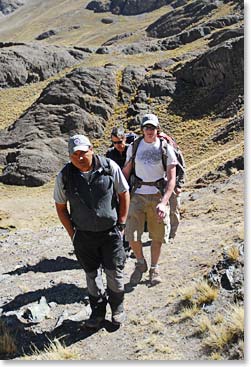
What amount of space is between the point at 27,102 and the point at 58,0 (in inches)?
5384

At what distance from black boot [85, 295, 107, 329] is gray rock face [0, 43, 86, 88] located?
39.4 m

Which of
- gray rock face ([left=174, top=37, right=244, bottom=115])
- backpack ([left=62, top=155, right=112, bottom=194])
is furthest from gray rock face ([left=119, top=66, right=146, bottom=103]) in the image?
backpack ([left=62, top=155, right=112, bottom=194])

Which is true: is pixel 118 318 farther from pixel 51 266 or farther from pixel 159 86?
pixel 159 86

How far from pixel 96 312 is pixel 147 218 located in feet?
5.13

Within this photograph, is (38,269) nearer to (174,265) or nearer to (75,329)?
(174,265)

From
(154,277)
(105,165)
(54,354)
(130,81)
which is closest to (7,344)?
(54,354)

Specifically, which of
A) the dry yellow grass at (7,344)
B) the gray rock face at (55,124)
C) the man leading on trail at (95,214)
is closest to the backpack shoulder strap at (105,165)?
the man leading on trail at (95,214)

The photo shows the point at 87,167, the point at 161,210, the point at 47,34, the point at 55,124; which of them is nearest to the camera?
→ the point at 87,167

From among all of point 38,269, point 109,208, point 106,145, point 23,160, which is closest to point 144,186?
point 109,208

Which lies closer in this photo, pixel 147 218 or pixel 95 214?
pixel 95 214

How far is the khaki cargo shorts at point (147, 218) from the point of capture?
652 centimetres

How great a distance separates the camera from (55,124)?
3142cm

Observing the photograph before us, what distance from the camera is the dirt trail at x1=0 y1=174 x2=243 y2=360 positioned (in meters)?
5.20

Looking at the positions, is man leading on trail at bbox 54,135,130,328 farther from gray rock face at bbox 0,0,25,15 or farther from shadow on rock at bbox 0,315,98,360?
gray rock face at bbox 0,0,25,15
